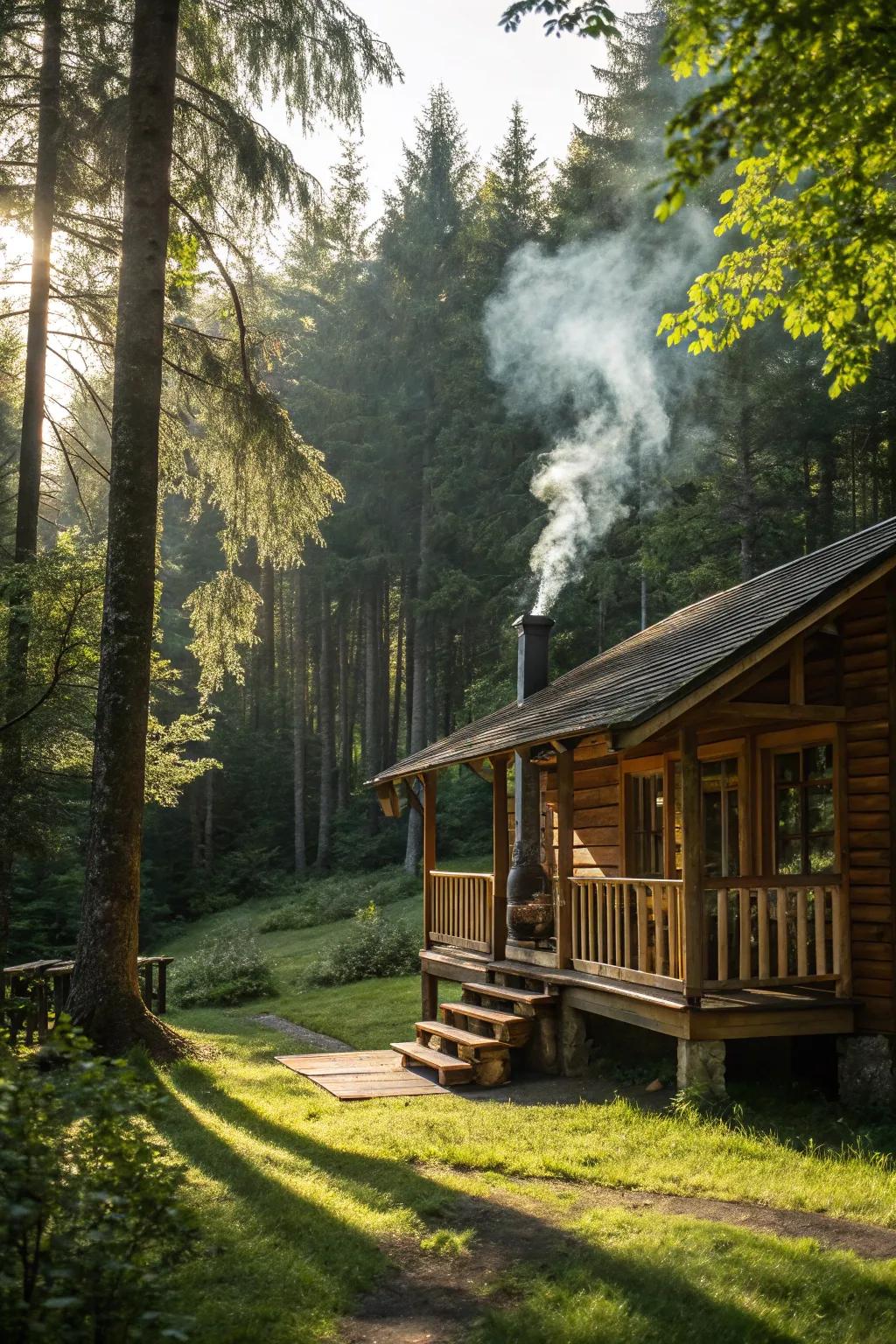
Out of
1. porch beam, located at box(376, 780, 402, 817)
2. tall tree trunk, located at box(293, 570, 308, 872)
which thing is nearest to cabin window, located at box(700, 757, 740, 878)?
porch beam, located at box(376, 780, 402, 817)

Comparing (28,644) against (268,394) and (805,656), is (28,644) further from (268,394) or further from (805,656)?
(805,656)

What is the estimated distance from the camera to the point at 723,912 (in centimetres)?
892

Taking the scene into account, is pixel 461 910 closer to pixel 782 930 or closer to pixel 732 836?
pixel 732 836

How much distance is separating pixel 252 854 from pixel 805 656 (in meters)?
27.8

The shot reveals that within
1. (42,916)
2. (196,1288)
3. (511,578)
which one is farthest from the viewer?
(511,578)

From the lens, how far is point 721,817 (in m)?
11.6

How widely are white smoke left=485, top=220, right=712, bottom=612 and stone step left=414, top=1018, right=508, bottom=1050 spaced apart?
1814 centimetres

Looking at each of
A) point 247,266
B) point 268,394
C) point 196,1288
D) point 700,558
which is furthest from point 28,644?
point 700,558

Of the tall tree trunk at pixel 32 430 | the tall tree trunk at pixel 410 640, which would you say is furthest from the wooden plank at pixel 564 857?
the tall tree trunk at pixel 410 640

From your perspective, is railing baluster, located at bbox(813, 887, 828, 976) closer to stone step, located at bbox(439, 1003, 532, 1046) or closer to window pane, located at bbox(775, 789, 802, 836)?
window pane, located at bbox(775, 789, 802, 836)

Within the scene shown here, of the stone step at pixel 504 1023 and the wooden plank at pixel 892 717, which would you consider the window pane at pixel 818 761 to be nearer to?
the wooden plank at pixel 892 717

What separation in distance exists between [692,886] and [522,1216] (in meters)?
3.24

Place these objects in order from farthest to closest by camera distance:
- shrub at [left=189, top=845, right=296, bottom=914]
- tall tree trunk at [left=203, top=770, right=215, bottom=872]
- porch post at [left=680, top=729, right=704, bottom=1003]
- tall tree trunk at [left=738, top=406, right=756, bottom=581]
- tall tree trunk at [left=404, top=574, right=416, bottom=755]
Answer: tall tree trunk at [left=203, top=770, right=215, bottom=872]
tall tree trunk at [left=404, top=574, right=416, bottom=755]
shrub at [left=189, top=845, right=296, bottom=914]
tall tree trunk at [left=738, top=406, right=756, bottom=581]
porch post at [left=680, top=729, right=704, bottom=1003]

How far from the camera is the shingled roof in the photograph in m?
8.80
